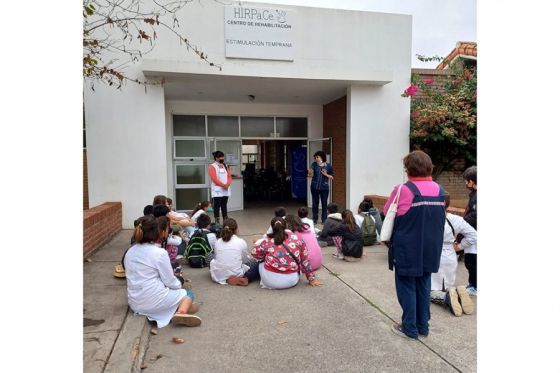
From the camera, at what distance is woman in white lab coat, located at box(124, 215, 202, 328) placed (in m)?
3.45

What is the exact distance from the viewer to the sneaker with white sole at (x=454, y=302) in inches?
149

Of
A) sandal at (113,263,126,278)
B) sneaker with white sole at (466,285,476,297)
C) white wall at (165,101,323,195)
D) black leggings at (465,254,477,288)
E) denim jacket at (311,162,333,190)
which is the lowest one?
sneaker with white sole at (466,285,476,297)

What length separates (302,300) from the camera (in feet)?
13.9

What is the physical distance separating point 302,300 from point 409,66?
23.7 ft

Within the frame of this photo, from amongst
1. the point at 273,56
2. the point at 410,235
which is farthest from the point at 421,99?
the point at 410,235

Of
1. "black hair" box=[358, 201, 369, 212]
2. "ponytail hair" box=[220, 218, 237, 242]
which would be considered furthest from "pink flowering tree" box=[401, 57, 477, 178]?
"ponytail hair" box=[220, 218, 237, 242]

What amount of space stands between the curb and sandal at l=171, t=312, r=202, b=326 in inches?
10.1

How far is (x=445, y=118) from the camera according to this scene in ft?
28.6

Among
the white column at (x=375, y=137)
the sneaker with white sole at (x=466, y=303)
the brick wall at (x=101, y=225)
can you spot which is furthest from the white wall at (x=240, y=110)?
the sneaker with white sole at (x=466, y=303)

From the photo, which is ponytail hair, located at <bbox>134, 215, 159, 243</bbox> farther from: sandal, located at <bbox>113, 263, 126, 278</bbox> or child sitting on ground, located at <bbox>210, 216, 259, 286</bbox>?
sandal, located at <bbox>113, 263, 126, 278</bbox>

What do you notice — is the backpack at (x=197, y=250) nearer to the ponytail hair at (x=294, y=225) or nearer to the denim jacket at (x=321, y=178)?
the ponytail hair at (x=294, y=225)

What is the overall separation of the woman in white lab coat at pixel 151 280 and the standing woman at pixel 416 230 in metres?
1.93

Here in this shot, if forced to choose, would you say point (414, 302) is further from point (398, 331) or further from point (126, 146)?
point (126, 146)

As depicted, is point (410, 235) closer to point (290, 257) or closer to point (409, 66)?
point (290, 257)
